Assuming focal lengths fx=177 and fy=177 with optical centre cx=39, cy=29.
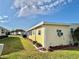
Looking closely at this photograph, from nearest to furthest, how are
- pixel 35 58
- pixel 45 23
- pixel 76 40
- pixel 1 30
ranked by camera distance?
pixel 35 58 → pixel 45 23 → pixel 76 40 → pixel 1 30

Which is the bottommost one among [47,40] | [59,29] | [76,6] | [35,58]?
[35,58]

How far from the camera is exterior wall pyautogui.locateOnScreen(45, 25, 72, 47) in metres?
19.6

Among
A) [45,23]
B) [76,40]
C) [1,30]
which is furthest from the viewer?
[1,30]

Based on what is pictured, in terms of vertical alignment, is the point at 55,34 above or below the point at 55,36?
above

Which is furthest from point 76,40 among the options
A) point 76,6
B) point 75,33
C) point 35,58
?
point 76,6

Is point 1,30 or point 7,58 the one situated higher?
point 1,30

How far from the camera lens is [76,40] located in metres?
20.8

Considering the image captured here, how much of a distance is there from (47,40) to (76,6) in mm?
14920

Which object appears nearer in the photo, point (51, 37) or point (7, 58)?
point (7, 58)

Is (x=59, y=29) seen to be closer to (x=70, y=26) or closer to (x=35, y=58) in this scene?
(x=70, y=26)

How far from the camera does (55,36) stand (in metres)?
20.0

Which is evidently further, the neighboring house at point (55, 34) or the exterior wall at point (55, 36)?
the exterior wall at point (55, 36)

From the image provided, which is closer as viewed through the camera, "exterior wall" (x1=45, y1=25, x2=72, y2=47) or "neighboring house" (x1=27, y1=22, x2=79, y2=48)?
"neighboring house" (x1=27, y1=22, x2=79, y2=48)

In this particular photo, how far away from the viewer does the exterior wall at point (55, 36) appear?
19.6 m
